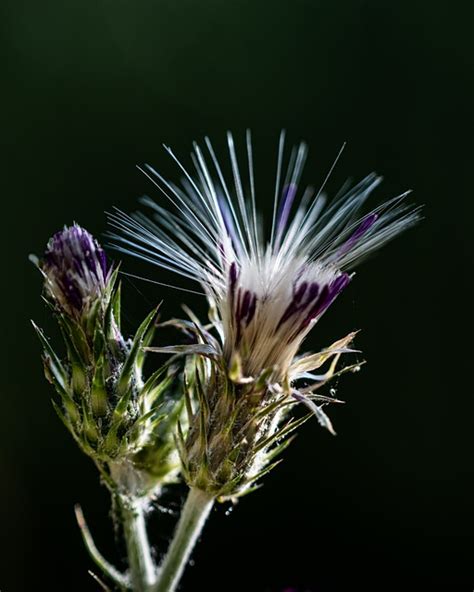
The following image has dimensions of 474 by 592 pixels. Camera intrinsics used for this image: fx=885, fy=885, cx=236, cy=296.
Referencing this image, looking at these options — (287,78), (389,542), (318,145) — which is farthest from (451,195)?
(389,542)

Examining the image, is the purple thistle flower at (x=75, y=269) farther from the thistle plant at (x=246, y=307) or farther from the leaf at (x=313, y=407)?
the leaf at (x=313, y=407)

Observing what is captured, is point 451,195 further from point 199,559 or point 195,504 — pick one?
point 195,504

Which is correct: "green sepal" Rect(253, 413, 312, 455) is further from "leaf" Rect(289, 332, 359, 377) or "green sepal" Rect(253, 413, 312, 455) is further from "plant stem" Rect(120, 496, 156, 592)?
"plant stem" Rect(120, 496, 156, 592)

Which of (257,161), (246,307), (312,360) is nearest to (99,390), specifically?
(246,307)

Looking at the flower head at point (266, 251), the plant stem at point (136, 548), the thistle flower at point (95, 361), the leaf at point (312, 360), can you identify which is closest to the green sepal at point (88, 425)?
the thistle flower at point (95, 361)

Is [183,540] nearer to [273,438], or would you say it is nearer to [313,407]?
[273,438]

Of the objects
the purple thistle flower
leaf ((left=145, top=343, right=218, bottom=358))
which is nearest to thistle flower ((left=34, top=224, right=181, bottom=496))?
the purple thistle flower
